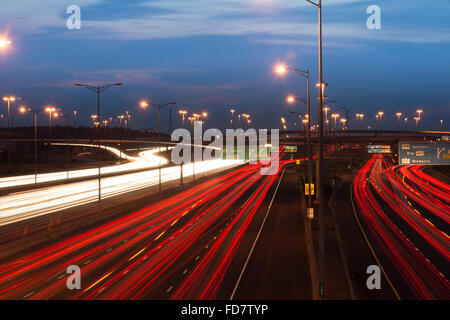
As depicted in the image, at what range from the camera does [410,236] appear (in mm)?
30062

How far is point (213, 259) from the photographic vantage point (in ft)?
74.5

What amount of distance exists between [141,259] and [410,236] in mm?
17686

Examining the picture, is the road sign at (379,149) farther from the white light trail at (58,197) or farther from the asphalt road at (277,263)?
the white light trail at (58,197)

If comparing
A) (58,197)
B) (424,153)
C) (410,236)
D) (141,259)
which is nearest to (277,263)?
(141,259)

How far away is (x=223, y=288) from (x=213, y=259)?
15.5ft

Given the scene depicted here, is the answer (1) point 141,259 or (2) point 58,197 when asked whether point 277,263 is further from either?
(2) point 58,197

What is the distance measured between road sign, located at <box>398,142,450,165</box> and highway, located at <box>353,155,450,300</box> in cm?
446

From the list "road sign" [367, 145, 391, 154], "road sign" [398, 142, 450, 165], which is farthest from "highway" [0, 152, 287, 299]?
"road sign" [367, 145, 391, 154]

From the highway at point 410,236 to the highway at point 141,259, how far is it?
310 inches

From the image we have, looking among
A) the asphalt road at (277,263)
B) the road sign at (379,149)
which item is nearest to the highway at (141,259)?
the asphalt road at (277,263)

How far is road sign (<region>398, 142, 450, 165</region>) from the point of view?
4141 centimetres

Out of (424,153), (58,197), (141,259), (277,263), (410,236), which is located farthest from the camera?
(58,197)

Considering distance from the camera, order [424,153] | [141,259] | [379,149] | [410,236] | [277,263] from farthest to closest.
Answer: [379,149], [424,153], [410,236], [141,259], [277,263]

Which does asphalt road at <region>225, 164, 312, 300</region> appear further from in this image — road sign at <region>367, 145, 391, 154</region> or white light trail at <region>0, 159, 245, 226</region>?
road sign at <region>367, 145, 391, 154</region>
